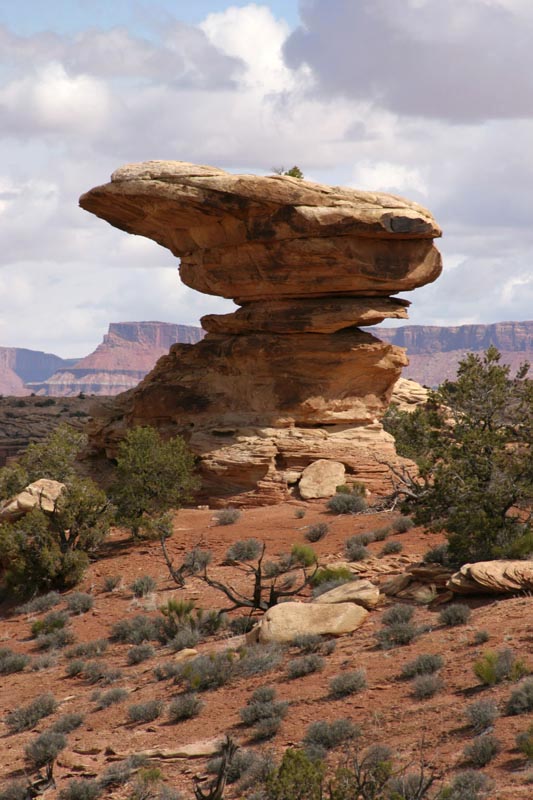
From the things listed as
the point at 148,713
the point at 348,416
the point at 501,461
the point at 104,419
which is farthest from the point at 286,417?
the point at 148,713

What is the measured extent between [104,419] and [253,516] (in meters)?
8.70

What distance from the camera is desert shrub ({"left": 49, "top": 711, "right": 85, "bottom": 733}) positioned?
50.9 ft

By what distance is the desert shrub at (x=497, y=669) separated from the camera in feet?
42.4

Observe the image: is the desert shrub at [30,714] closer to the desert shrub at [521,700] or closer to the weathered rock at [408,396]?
the desert shrub at [521,700]

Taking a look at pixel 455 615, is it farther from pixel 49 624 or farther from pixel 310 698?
pixel 49 624

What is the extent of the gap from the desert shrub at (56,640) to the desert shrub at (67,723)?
5173 millimetres

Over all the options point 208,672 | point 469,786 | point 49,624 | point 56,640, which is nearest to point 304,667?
point 208,672

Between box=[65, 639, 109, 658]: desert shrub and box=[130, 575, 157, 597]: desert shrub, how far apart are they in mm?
3049

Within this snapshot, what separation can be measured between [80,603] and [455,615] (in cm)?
1041

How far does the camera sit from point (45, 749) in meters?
14.5

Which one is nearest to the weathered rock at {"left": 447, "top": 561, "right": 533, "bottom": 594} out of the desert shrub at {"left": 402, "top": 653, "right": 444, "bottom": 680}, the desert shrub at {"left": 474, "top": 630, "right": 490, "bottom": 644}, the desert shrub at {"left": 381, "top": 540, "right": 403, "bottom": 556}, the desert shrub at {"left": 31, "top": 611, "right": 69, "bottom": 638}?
the desert shrub at {"left": 474, "top": 630, "right": 490, "bottom": 644}

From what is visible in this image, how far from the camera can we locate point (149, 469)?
2778cm

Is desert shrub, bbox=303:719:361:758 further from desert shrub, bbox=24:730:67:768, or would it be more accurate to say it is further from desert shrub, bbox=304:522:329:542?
desert shrub, bbox=304:522:329:542

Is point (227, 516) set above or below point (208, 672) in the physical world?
above
